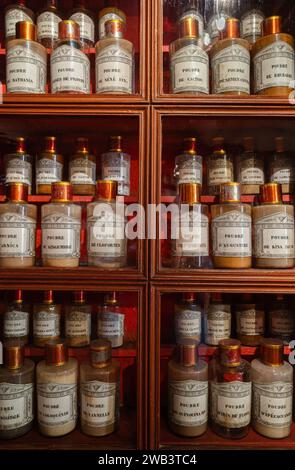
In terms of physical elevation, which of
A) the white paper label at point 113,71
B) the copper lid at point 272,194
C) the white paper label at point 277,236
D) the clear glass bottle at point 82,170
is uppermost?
the white paper label at point 113,71

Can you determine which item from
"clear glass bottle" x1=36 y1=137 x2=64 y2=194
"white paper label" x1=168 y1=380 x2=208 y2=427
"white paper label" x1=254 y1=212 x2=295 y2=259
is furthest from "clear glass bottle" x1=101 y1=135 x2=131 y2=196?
"white paper label" x1=168 y1=380 x2=208 y2=427

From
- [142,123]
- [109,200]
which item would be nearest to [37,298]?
[109,200]

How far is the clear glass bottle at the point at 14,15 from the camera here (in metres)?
0.80

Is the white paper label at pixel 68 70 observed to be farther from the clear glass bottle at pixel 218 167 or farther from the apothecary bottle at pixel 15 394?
the apothecary bottle at pixel 15 394

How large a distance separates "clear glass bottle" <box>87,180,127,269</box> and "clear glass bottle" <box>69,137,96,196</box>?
100 mm

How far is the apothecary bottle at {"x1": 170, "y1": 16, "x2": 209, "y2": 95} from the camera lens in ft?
2.30

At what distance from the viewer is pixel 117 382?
716 millimetres

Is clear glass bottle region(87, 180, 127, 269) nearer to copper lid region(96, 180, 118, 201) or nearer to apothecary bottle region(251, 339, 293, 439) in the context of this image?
copper lid region(96, 180, 118, 201)

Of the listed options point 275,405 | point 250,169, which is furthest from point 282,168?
point 275,405

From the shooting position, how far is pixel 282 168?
80cm

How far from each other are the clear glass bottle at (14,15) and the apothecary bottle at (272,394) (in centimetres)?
91

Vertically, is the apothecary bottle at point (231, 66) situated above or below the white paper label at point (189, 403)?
above

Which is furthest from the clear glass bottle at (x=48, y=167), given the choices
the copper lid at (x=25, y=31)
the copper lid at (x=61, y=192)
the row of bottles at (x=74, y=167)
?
the copper lid at (x=25, y=31)

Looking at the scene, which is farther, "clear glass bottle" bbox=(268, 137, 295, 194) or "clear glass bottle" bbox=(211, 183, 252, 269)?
"clear glass bottle" bbox=(268, 137, 295, 194)
